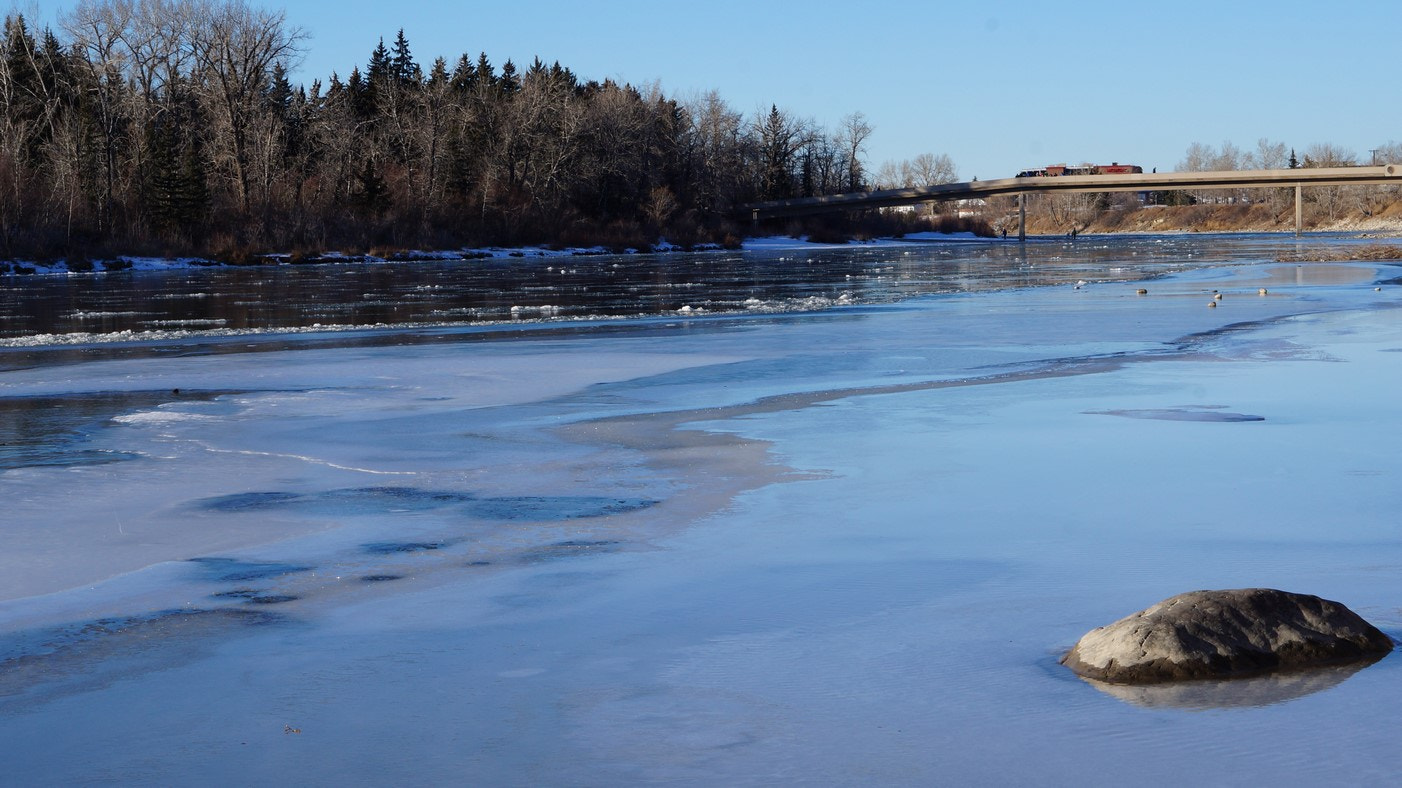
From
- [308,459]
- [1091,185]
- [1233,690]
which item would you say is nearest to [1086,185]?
[1091,185]

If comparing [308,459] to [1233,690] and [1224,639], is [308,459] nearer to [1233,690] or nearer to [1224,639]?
[1224,639]

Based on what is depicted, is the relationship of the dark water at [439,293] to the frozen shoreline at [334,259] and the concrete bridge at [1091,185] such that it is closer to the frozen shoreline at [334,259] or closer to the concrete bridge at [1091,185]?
the frozen shoreline at [334,259]

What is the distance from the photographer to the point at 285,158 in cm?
8062

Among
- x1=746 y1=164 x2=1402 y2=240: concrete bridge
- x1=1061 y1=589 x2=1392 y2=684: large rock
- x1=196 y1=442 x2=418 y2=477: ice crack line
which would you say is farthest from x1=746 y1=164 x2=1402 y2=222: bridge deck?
x1=1061 y1=589 x2=1392 y2=684: large rock

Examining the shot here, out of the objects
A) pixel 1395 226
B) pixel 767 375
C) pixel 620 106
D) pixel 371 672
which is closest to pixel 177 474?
pixel 371 672

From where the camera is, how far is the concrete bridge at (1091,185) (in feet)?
349

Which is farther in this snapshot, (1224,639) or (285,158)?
(285,158)

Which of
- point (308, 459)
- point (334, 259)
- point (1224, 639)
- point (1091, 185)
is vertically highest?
point (1091, 185)

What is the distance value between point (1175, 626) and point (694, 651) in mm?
1705

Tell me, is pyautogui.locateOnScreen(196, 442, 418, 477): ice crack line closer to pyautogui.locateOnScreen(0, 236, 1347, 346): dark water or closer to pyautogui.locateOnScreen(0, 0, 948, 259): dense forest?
pyautogui.locateOnScreen(0, 236, 1347, 346): dark water

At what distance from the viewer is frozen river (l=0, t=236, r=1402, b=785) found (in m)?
3.97

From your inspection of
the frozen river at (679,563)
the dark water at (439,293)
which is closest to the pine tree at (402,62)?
the dark water at (439,293)

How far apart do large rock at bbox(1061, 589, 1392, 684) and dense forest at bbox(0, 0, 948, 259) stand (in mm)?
54555

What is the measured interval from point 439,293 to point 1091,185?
309 ft
